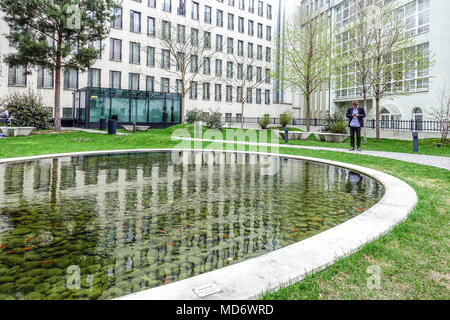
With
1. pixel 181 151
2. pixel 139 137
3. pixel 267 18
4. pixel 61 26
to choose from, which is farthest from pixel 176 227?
pixel 267 18

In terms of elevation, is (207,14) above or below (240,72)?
above

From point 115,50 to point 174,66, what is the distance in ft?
25.6

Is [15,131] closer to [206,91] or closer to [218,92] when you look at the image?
[206,91]

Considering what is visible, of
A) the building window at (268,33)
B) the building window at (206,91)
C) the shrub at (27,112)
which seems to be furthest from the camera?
the building window at (268,33)

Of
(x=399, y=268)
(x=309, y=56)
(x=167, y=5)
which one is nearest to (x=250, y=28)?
(x=167, y=5)

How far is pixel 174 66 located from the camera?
43781 mm

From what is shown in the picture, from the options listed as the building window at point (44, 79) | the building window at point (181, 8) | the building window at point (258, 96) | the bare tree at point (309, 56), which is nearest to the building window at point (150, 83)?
the building window at point (181, 8)

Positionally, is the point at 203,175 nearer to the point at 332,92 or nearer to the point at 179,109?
the point at 179,109

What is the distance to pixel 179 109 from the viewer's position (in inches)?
1497

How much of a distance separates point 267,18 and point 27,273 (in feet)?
189

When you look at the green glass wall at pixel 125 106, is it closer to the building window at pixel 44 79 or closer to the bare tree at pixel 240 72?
the building window at pixel 44 79

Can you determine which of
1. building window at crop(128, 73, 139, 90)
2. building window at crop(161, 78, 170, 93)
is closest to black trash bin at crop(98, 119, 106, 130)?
building window at crop(128, 73, 139, 90)

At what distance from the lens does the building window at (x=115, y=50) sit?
38875mm

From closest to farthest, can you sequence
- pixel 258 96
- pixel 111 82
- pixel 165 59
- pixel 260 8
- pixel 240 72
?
pixel 111 82 < pixel 165 59 < pixel 240 72 < pixel 258 96 < pixel 260 8
